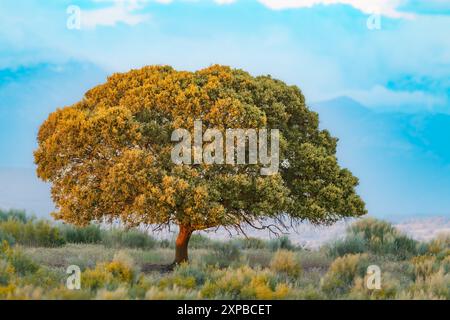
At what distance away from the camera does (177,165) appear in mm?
18188

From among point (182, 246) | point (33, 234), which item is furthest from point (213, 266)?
point (33, 234)

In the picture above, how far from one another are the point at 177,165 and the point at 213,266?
3719 mm

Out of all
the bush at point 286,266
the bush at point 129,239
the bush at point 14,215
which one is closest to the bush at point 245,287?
the bush at point 286,266

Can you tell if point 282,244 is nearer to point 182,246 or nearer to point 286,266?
point 182,246

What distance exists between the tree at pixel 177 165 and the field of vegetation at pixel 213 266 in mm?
1356

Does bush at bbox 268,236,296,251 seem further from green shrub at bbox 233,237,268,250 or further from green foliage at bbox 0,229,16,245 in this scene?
green foliage at bbox 0,229,16,245

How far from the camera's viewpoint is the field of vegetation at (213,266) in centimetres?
1611

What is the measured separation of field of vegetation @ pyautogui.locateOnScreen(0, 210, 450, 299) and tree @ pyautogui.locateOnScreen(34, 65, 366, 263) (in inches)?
53.4

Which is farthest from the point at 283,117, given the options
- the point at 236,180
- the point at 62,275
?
the point at 62,275

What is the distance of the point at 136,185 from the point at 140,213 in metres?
0.71

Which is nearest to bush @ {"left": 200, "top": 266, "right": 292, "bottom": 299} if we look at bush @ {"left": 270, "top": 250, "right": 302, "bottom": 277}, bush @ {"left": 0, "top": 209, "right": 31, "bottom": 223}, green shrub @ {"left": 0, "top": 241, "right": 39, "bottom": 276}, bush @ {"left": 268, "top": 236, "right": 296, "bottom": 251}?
bush @ {"left": 270, "top": 250, "right": 302, "bottom": 277}

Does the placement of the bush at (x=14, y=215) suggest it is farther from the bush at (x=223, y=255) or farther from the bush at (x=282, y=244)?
the bush at (x=282, y=244)
